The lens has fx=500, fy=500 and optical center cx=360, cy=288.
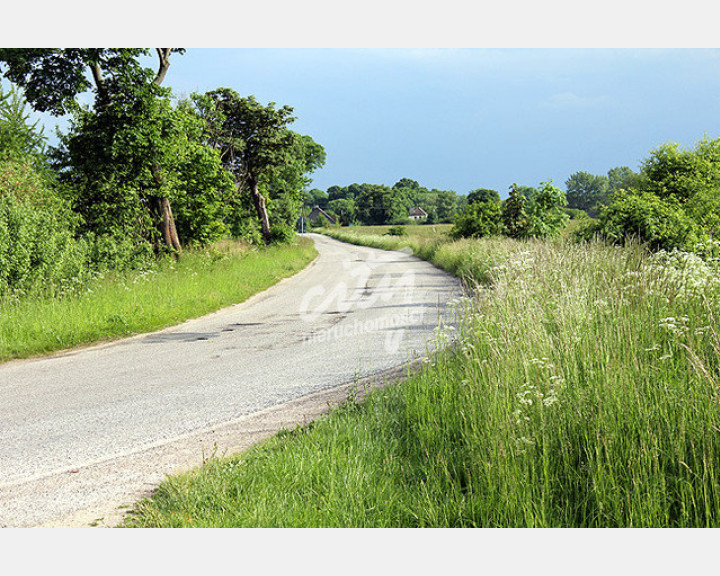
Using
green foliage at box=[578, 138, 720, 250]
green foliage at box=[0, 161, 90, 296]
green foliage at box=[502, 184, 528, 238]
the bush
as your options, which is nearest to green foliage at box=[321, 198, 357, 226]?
green foliage at box=[502, 184, 528, 238]

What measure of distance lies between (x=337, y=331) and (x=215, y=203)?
13606 mm

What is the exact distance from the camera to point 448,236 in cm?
3331

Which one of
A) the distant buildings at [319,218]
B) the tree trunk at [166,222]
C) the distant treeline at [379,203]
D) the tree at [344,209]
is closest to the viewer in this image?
the tree trunk at [166,222]

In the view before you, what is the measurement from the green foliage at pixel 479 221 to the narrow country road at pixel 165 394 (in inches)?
653

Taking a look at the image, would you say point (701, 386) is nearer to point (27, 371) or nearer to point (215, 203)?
point (27, 371)

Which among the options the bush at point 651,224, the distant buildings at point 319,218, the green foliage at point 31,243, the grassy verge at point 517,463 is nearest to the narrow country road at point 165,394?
the grassy verge at point 517,463

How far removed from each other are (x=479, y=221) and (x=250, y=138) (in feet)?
47.9

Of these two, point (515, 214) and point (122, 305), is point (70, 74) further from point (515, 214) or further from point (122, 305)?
point (515, 214)

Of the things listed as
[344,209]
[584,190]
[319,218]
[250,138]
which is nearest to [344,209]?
[344,209]

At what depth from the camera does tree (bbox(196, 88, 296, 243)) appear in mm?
28969

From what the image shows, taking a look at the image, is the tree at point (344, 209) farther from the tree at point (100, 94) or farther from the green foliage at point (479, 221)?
the tree at point (100, 94)

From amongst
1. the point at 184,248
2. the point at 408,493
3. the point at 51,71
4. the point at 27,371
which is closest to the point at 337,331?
the point at 27,371

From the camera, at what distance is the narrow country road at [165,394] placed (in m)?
4.45

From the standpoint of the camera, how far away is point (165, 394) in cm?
697
